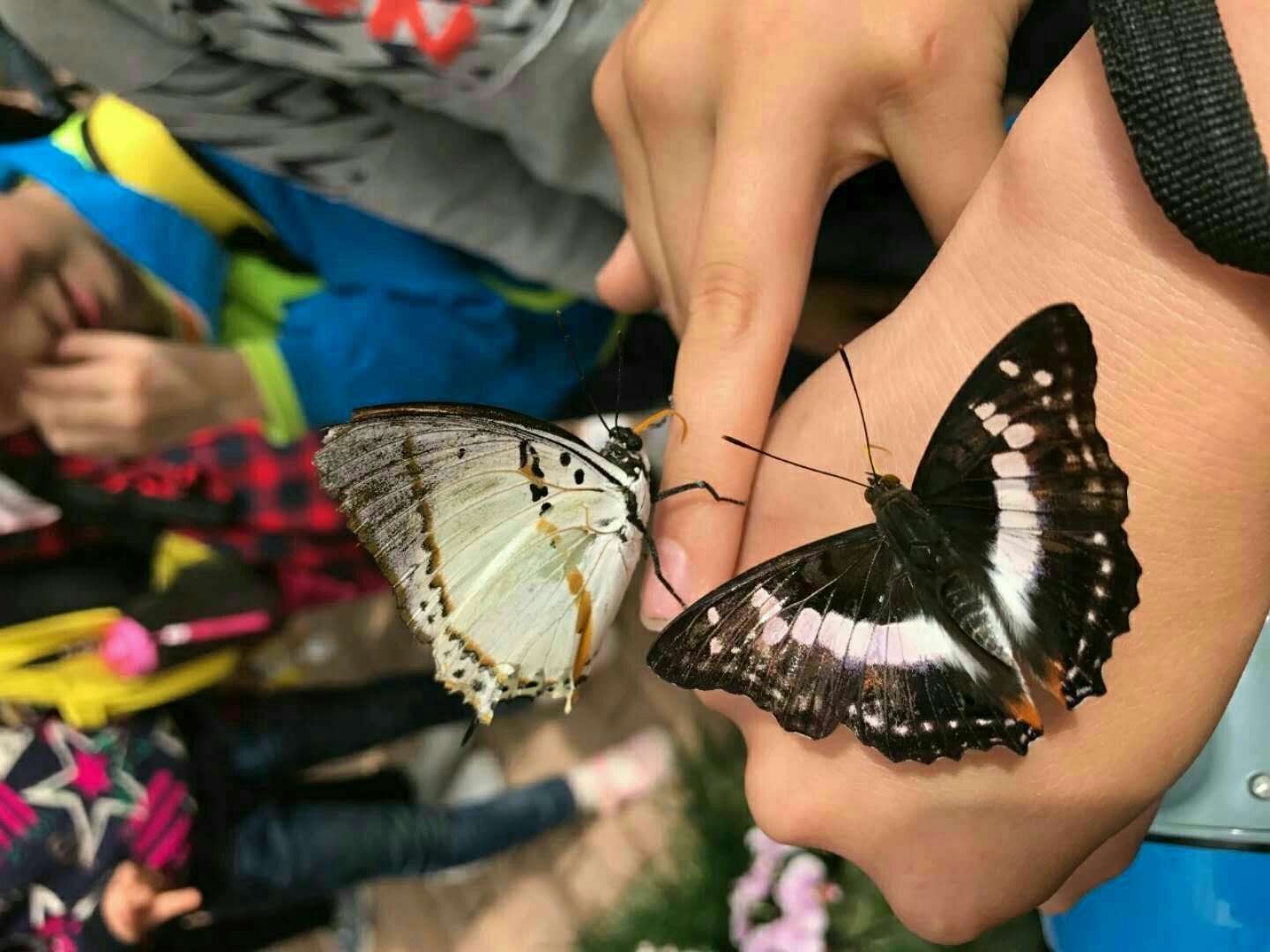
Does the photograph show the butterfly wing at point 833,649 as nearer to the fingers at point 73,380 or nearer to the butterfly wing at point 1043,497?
the butterfly wing at point 1043,497

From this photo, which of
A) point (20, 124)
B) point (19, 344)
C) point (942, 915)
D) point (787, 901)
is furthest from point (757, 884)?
point (20, 124)

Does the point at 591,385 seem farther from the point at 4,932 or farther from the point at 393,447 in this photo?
the point at 4,932

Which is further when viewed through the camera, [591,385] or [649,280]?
[591,385]

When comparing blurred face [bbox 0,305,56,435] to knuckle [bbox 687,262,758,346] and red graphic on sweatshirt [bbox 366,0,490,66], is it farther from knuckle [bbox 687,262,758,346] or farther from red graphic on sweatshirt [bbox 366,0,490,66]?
knuckle [bbox 687,262,758,346]

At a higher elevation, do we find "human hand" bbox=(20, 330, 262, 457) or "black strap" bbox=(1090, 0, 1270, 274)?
"black strap" bbox=(1090, 0, 1270, 274)

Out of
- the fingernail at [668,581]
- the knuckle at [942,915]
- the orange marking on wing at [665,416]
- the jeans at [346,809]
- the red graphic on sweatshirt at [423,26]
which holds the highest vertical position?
the red graphic on sweatshirt at [423,26]

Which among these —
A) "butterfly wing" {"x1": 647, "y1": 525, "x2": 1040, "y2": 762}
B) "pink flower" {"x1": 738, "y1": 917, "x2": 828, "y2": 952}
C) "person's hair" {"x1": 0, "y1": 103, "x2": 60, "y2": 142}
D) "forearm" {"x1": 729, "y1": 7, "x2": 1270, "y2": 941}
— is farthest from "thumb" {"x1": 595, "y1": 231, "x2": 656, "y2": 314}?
"person's hair" {"x1": 0, "y1": 103, "x2": 60, "y2": 142}

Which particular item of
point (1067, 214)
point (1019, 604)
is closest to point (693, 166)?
point (1067, 214)

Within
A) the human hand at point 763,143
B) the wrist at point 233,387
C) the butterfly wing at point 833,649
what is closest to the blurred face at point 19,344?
the wrist at point 233,387
